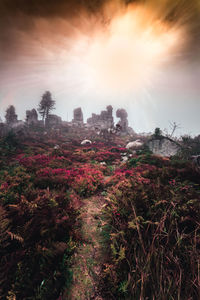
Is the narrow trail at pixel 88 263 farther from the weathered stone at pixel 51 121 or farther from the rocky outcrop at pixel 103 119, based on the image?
the rocky outcrop at pixel 103 119

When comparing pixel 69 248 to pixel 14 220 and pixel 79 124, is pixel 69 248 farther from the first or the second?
pixel 79 124

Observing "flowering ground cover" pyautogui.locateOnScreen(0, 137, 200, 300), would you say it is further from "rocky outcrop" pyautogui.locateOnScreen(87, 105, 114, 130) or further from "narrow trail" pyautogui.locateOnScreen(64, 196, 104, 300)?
"rocky outcrop" pyautogui.locateOnScreen(87, 105, 114, 130)

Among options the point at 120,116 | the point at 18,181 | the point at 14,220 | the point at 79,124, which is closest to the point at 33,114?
the point at 79,124

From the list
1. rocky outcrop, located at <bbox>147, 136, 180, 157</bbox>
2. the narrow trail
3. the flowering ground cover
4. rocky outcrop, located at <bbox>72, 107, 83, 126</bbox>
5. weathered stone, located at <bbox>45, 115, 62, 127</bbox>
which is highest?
rocky outcrop, located at <bbox>72, 107, 83, 126</bbox>

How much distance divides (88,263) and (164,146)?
54.9 feet

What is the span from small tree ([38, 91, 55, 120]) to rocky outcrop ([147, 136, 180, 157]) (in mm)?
33158

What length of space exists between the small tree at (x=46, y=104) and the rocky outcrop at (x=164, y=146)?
3316cm

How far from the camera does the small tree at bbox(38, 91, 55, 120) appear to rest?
35719mm

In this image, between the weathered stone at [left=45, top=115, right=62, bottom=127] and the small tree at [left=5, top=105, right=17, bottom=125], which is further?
the weathered stone at [left=45, top=115, right=62, bottom=127]

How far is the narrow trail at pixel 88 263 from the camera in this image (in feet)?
5.97

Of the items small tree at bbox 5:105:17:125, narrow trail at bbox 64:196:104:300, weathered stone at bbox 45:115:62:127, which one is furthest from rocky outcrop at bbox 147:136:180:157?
small tree at bbox 5:105:17:125

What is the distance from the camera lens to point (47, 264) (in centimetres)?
190

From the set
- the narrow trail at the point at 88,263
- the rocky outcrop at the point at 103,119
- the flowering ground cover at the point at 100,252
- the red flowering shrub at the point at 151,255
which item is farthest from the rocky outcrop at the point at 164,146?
the rocky outcrop at the point at 103,119

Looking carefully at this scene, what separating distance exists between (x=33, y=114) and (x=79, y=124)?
1707 cm
